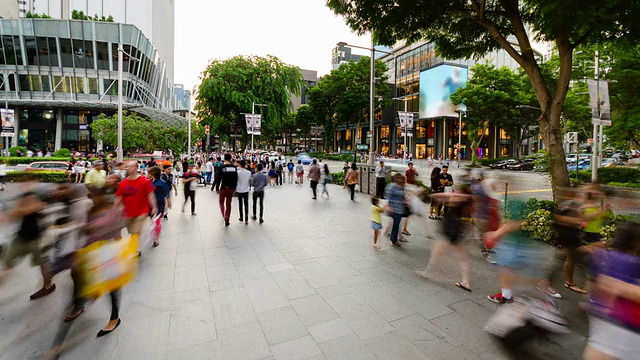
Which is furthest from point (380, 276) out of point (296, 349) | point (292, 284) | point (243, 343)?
point (243, 343)

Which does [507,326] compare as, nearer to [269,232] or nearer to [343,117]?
[269,232]

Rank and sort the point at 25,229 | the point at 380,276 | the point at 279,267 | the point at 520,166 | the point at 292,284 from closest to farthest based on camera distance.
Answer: the point at 25,229 < the point at 292,284 < the point at 380,276 < the point at 279,267 < the point at 520,166

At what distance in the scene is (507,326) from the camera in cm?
280

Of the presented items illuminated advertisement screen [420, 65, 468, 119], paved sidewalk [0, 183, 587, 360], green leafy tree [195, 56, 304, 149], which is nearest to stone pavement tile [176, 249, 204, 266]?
paved sidewalk [0, 183, 587, 360]

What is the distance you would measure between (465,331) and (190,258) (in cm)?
507

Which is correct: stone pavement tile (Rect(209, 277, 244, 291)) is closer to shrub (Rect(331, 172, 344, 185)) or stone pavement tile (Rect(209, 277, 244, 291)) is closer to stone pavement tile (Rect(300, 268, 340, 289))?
stone pavement tile (Rect(300, 268, 340, 289))

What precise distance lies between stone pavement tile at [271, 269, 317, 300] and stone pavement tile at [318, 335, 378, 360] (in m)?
1.22

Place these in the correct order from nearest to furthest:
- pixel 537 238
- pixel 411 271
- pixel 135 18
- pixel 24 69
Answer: pixel 411 271, pixel 537 238, pixel 24 69, pixel 135 18

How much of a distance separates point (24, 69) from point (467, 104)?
57.5 m

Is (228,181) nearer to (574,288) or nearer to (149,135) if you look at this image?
(574,288)

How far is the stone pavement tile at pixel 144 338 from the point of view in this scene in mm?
3409

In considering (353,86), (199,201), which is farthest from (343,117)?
(199,201)

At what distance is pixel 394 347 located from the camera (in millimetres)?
3586

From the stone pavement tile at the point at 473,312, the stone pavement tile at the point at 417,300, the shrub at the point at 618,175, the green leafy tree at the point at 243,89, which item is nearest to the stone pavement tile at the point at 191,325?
the stone pavement tile at the point at 417,300
